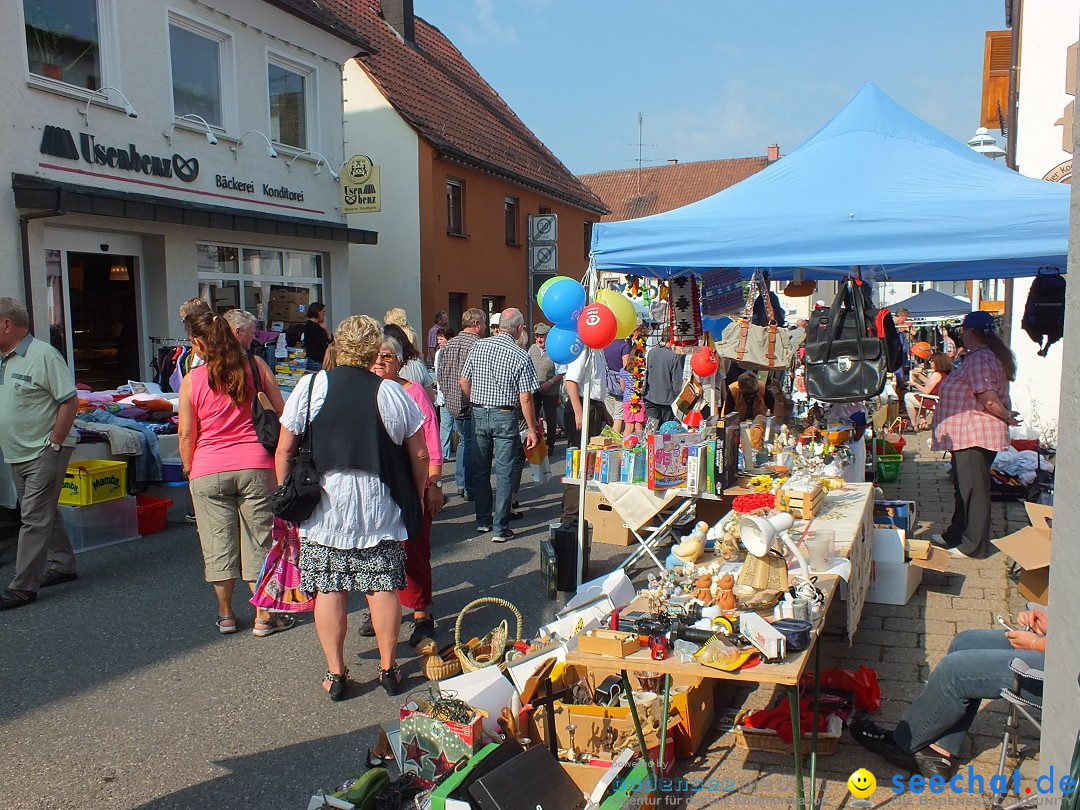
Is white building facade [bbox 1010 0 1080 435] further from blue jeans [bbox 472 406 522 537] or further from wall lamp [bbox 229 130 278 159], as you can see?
wall lamp [bbox 229 130 278 159]

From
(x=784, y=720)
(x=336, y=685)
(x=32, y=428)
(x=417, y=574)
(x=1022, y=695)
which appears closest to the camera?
(x=1022, y=695)

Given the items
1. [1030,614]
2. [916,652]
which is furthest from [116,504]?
[1030,614]

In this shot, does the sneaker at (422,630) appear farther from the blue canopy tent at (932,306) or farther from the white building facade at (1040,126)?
the blue canopy tent at (932,306)

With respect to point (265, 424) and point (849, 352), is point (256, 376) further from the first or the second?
point (849, 352)

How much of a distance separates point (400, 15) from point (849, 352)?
1664 cm

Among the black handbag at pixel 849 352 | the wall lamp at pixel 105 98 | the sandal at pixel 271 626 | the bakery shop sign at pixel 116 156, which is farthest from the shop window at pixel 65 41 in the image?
the black handbag at pixel 849 352

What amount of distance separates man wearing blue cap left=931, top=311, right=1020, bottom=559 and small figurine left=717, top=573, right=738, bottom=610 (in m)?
3.40

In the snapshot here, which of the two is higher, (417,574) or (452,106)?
(452,106)

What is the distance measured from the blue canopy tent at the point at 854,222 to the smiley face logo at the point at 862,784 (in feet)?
9.26

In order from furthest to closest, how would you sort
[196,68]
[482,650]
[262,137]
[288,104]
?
[288,104] → [262,137] → [196,68] → [482,650]

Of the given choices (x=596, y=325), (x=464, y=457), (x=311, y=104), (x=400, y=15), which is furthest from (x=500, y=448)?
(x=400, y=15)

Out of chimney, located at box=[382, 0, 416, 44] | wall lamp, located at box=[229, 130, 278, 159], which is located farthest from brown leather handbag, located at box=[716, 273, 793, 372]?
chimney, located at box=[382, 0, 416, 44]

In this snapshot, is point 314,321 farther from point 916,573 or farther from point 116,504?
point 916,573

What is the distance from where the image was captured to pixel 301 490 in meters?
3.66
